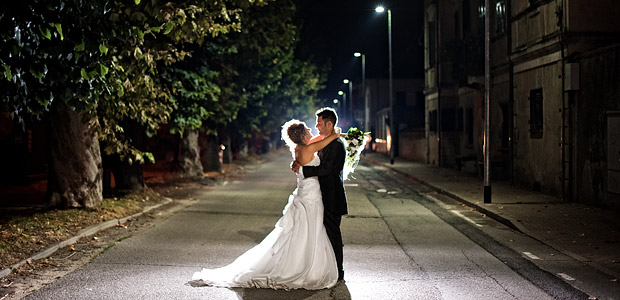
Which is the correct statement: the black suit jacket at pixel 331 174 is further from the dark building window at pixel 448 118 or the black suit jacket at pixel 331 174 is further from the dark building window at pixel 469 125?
the dark building window at pixel 448 118

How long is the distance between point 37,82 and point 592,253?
8.50 m

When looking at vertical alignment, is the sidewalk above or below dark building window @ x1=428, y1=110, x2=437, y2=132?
below

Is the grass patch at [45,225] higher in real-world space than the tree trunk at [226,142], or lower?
lower

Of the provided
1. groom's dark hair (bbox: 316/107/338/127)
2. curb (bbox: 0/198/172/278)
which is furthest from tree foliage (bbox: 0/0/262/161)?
groom's dark hair (bbox: 316/107/338/127)

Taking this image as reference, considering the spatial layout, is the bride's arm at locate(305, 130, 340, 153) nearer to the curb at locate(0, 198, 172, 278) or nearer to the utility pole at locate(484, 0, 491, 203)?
the curb at locate(0, 198, 172, 278)

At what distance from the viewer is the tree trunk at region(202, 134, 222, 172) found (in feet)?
Answer: 99.4

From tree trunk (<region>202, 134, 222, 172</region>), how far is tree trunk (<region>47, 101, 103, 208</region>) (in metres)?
17.1

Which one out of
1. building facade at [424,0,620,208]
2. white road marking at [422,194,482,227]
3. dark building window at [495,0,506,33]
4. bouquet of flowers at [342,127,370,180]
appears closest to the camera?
bouquet of flowers at [342,127,370,180]

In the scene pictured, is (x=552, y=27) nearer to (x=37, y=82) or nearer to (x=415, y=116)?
(x=37, y=82)

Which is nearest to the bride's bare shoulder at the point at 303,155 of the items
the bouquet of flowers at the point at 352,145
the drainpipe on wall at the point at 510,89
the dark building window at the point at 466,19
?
the bouquet of flowers at the point at 352,145

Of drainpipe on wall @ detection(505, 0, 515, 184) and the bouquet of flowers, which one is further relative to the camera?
drainpipe on wall @ detection(505, 0, 515, 184)

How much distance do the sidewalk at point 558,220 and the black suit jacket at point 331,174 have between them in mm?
3563

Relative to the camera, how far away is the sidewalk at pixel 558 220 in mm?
9500

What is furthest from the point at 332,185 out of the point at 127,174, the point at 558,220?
the point at 127,174
